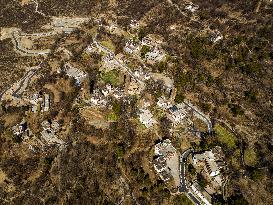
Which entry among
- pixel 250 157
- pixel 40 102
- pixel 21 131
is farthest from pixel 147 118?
pixel 21 131

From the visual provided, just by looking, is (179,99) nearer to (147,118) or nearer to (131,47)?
(147,118)

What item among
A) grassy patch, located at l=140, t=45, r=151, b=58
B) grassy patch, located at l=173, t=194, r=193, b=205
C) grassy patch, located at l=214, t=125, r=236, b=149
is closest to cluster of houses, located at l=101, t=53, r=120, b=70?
grassy patch, located at l=140, t=45, r=151, b=58

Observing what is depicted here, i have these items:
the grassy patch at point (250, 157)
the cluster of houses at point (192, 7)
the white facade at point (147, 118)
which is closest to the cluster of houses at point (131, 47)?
the cluster of houses at point (192, 7)

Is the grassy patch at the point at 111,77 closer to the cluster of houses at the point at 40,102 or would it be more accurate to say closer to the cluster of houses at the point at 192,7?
the cluster of houses at the point at 40,102

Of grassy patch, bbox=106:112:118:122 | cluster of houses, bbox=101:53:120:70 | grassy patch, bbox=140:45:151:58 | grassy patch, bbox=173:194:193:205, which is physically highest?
grassy patch, bbox=140:45:151:58

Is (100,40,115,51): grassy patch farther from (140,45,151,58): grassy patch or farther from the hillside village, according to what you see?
(140,45,151,58): grassy patch

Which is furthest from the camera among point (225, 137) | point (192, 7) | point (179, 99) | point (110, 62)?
point (192, 7)
